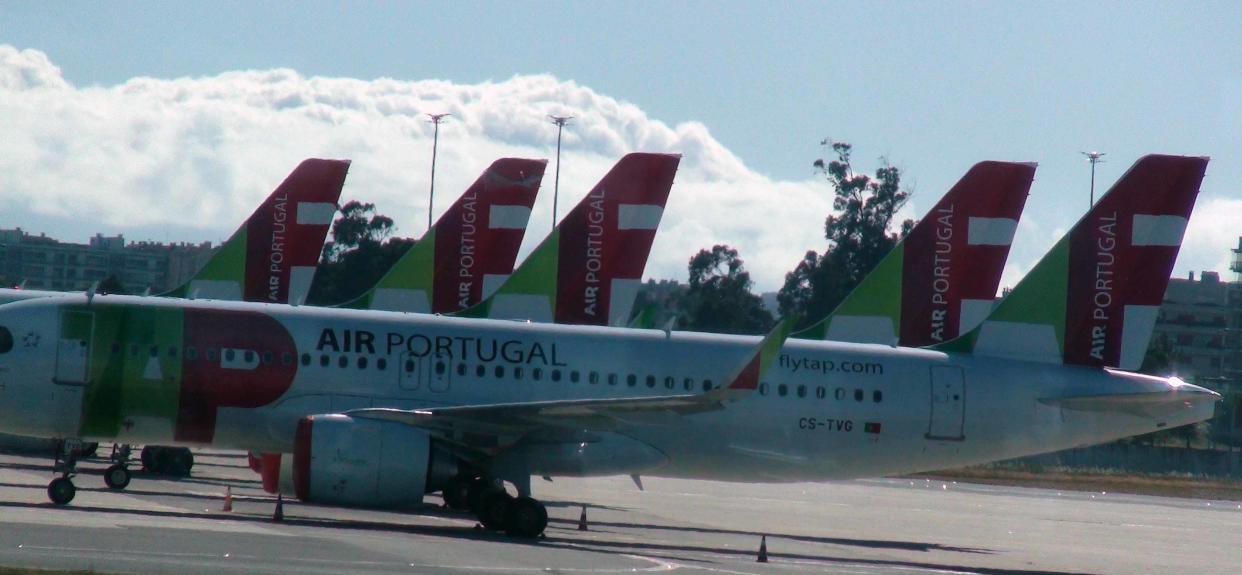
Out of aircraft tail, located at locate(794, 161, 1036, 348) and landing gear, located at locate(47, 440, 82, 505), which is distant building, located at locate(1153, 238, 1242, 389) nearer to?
aircraft tail, located at locate(794, 161, 1036, 348)

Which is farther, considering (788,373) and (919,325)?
(919,325)

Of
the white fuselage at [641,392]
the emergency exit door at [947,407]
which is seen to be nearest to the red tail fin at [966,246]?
the white fuselage at [641,392]

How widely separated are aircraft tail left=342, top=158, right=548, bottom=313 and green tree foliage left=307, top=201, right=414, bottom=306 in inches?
2265

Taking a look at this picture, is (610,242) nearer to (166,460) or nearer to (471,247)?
(471,247)

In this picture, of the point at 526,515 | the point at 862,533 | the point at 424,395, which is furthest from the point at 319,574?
the point at 862,533

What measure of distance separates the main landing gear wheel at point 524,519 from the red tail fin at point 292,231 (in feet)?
55.0

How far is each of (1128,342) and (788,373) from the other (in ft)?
24.0

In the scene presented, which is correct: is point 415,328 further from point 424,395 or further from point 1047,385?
point 1047,385

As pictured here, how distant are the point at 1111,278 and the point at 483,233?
16.4 meters

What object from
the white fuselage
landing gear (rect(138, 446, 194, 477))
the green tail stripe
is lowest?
landing gear (rect(138, 446, 194, 477))

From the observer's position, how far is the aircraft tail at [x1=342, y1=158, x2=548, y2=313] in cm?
3825

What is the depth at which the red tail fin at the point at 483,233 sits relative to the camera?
1519 inches

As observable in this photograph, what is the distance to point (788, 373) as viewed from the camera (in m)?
26.4

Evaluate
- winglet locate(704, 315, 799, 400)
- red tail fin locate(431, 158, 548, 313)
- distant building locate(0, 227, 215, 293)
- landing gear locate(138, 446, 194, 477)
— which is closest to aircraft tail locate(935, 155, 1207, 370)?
winglet locate(704, 315, 799, 400)
